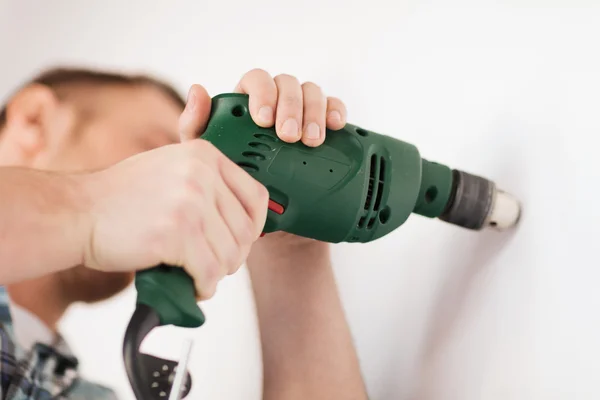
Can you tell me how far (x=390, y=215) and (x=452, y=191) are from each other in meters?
0.06

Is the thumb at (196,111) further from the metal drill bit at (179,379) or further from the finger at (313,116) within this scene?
the metal drill bit at (179,379)

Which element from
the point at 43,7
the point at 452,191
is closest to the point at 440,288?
the point at 452,191

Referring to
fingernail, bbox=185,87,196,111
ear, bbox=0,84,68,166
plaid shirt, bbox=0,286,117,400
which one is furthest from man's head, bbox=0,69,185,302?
fingernail, bbox=185,87,196,111

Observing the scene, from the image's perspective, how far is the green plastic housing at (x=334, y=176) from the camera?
0.39 metres

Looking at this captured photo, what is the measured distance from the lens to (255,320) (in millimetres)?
692

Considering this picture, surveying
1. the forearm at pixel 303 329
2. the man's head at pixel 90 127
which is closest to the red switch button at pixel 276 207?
the forearm at pixel 303 329

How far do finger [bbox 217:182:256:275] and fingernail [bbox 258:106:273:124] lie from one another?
0.09 meters

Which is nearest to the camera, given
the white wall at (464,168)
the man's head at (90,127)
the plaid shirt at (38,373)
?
the white wall at (464,168)

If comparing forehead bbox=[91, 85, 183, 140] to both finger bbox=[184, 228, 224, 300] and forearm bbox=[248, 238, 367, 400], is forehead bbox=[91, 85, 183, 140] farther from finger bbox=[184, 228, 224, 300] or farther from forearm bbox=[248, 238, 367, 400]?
finger bbox=[184, 228, 224, 300]

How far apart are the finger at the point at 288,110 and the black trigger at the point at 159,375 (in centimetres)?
19

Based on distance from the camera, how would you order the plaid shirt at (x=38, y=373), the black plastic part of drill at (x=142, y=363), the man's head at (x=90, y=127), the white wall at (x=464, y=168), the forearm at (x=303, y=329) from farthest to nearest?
the man's head at (x=90, y=127)
the plaid shirt at (x=38, y=373)
the forearm at (x=303, y=329)
the white wall at (x=464, y=168)
the black plastic part of drill at (x=142, y=363)

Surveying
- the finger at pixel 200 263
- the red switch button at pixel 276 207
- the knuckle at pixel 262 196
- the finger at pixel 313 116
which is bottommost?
the finger at pixel 200 263

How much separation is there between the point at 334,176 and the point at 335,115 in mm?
69

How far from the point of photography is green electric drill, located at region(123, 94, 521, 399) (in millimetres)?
392
